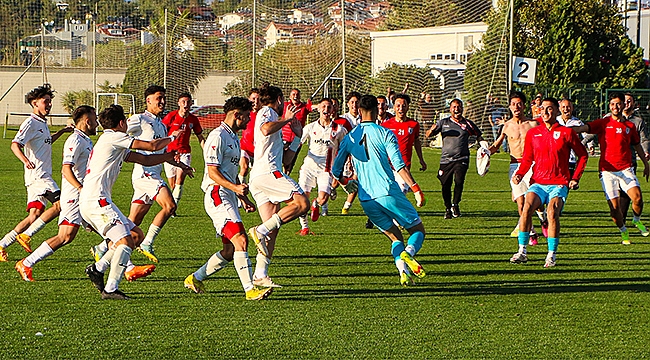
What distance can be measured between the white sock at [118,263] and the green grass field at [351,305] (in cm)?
19

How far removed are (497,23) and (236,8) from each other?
43.7 ft

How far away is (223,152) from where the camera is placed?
29.1 feet

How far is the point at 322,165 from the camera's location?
14.2 metres

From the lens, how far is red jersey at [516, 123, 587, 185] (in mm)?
10898

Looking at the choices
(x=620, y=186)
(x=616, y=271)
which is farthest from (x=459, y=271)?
(x=620, y=186)

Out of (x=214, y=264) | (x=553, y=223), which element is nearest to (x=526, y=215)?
(x=553, y=223)

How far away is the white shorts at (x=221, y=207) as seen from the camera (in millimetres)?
8719

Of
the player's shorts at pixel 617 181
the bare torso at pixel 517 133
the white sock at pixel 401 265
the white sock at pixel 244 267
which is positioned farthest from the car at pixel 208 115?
the white sock at pixel 244 267

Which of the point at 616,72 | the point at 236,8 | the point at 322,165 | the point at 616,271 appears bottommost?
the point at 616,271

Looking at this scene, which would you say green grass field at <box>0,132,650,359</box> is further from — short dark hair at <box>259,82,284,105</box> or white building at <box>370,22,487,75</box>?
white building at <box>370,22,487,75</box>

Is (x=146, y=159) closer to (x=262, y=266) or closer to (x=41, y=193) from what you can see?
(x=262, y=266)

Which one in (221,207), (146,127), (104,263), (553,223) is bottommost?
(104,263)

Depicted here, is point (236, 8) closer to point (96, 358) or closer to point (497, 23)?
point (497, 23)

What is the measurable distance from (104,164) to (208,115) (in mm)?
34392
